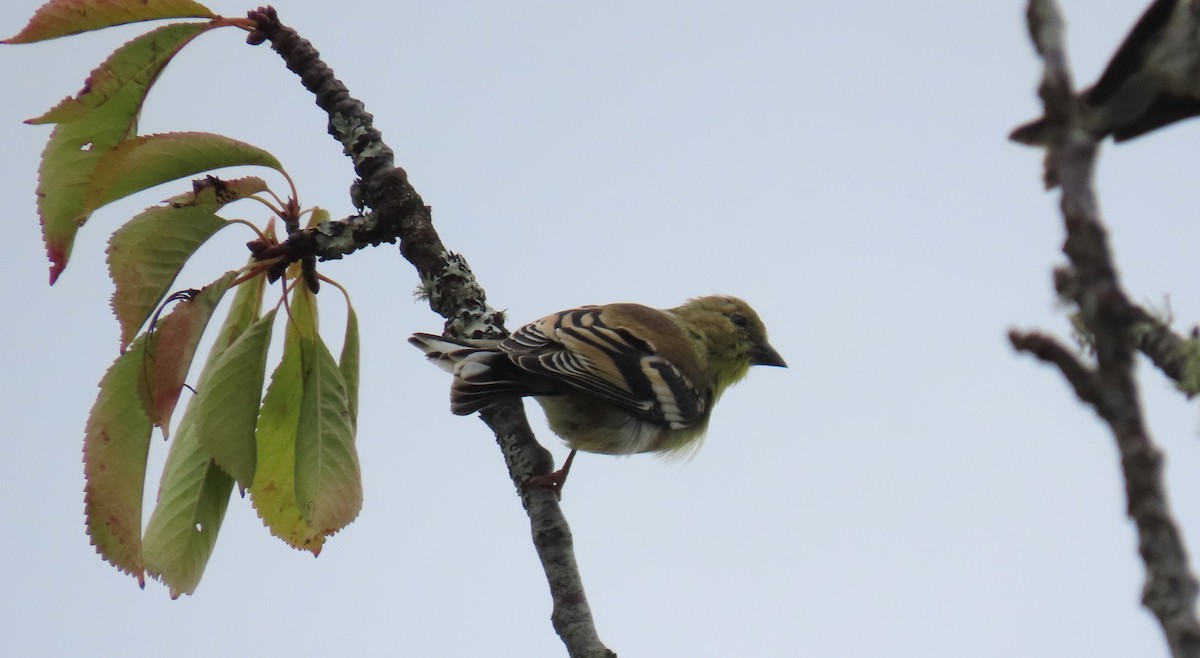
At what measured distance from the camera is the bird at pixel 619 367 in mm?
3963

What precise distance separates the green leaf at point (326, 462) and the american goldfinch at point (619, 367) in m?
0.45

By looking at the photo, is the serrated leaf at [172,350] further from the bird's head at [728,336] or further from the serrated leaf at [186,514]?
the bird's head at [728,336]

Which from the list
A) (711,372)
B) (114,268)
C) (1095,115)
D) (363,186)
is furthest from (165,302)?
(711,372)

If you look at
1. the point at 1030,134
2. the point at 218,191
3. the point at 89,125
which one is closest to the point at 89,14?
the point at 89,125

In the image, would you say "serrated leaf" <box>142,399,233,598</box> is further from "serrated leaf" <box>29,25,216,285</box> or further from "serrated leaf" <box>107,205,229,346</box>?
"serrated leaf" <box>29,25,216,285</box>

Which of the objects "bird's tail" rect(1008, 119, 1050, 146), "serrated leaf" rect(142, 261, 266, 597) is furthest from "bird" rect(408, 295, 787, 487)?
"bird's tail" rect(1008, 119, 1050, 146)

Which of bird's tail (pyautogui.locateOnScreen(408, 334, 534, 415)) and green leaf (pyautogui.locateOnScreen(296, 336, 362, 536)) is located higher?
bird's tail (pyautogui.locateOnScreen(408, 334, 534, 415))

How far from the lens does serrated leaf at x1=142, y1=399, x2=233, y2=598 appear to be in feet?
10.7

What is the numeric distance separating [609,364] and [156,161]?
2.35 meters

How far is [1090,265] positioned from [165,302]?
268cm

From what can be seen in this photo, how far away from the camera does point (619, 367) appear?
17.0ft

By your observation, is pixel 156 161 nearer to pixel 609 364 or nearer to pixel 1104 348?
pixel 609 364

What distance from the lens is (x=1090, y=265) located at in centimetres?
122

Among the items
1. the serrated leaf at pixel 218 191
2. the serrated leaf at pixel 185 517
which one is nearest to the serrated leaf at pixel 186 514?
the serrated leaf at pixel 185 517
